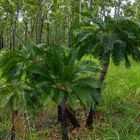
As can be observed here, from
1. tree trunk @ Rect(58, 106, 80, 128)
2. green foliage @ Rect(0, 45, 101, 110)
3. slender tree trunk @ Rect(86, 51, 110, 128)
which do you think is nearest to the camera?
green foliage @ Rect(0, 45, 101, 110)

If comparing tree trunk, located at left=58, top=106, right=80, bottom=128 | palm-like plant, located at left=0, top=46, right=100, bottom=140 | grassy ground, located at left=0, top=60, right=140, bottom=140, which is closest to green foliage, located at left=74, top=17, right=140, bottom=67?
palm-like plant, located at left=0, top=46, right=100, bottom=140

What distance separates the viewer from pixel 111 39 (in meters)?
5.93

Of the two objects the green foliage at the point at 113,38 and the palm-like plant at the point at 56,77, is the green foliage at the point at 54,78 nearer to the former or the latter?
the palm-like plant at the point at 56,77

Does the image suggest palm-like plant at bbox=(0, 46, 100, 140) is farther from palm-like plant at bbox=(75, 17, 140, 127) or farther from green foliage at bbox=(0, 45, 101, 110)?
palm-like plant at bbox=(75, 17, 140, 127)

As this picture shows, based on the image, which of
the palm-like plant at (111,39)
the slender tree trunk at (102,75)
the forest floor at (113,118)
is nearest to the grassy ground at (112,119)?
the forest floor at (113,118)

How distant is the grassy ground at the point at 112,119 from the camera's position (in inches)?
231

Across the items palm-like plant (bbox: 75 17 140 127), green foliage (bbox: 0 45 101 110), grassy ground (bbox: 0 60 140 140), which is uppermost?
palm-like plant (bbox: 75 17 140 127)

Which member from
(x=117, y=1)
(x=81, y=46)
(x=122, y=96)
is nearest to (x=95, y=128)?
(x=81, y=46)

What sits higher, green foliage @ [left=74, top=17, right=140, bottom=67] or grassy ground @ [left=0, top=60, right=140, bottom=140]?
green foliage @ [left=74, top=17, right=140, bottom=67]

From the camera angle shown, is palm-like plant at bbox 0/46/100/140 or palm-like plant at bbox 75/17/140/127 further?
palm-like plant at bbox 75/17/140/127

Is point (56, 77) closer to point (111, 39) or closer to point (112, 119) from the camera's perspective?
point (111, 39)

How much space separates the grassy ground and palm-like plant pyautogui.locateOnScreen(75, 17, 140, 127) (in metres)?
0.70

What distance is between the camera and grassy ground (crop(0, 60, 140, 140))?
588cm

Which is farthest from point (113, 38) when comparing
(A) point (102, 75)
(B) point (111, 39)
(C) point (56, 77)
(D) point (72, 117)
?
(D) point (72, 117)
